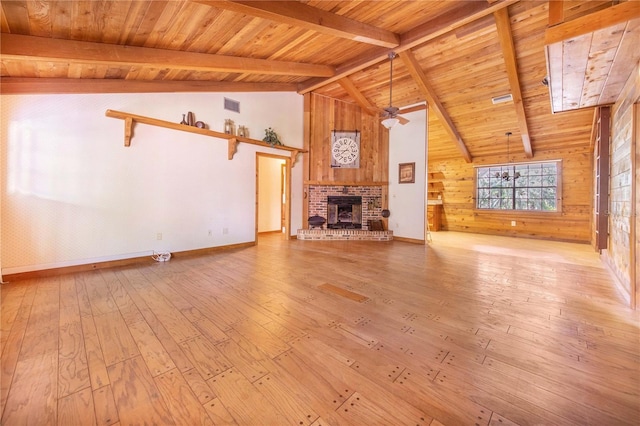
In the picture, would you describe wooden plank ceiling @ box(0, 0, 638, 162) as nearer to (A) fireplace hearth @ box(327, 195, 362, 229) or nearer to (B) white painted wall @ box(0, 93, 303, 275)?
(B) white painted wall @ box(0, 93, 303, 275)

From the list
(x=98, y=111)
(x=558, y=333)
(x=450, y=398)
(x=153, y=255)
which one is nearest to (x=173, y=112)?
(x=98, y=111)

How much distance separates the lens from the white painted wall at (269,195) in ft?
24.7

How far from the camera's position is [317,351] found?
174cm

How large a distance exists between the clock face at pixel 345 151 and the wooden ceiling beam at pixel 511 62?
3.27 m

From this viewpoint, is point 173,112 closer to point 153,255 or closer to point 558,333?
point 153,255

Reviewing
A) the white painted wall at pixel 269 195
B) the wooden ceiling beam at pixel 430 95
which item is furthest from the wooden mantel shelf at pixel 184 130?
the wooden ceiling beam at pixel 430 95

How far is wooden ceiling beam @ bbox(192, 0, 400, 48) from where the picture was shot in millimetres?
2612

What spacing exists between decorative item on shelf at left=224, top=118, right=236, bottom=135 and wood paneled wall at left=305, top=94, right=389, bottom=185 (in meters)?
1.94

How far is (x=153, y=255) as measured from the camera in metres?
4.24

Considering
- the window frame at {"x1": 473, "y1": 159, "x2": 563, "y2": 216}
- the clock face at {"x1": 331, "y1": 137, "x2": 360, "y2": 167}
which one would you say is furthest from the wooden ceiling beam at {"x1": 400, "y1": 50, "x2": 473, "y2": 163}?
the clock face at {"x1": 331, "y1": 137, "x2": 360, "y2": 167}

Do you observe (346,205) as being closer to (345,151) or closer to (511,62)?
(345,151)

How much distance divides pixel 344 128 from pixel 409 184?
85.5 inches

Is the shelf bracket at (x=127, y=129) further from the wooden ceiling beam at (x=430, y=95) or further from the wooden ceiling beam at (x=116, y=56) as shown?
the wooden ceiling beam at (x=430, y=95)

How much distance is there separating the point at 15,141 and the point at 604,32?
19.4 ft
